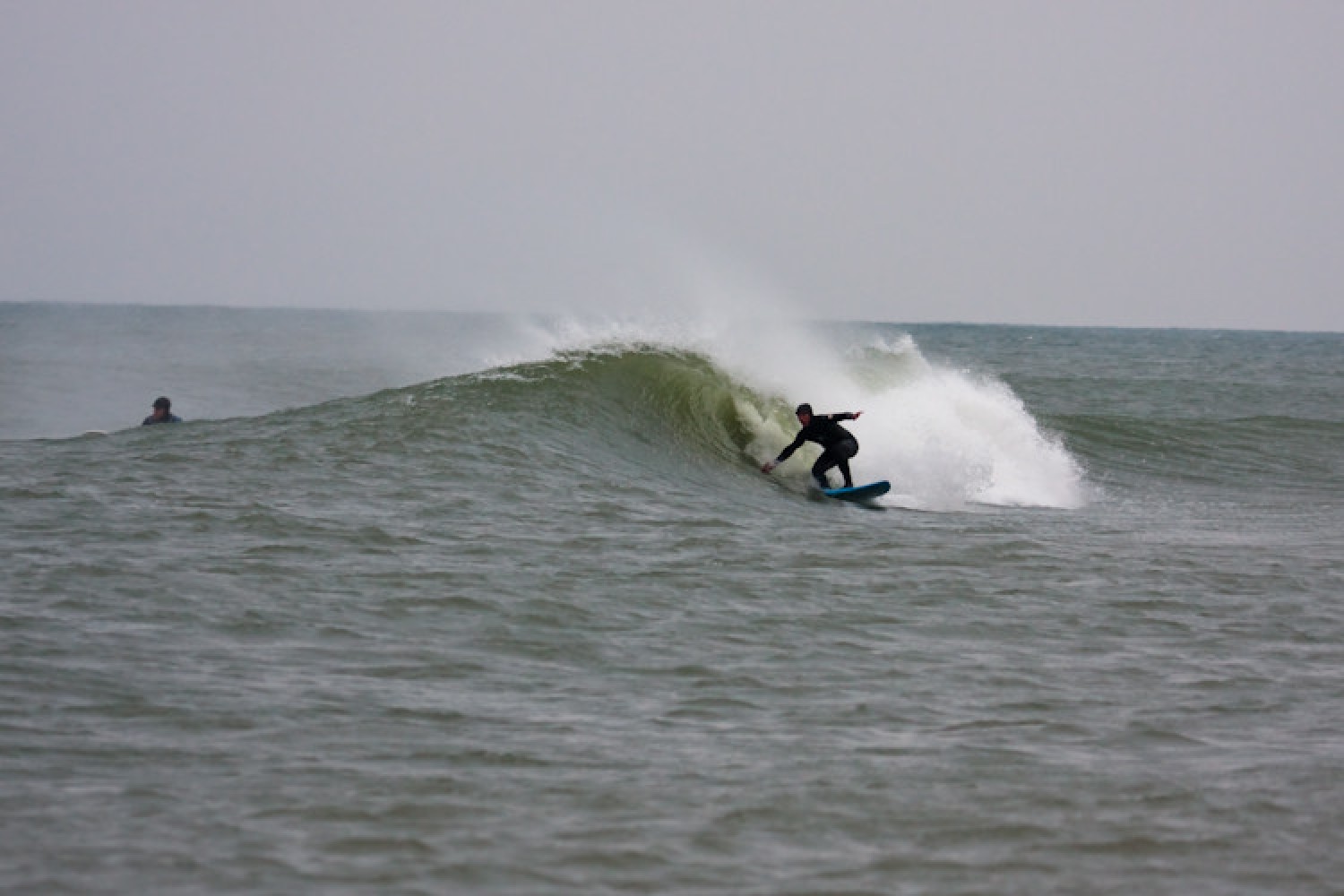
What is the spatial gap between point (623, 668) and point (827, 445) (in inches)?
328

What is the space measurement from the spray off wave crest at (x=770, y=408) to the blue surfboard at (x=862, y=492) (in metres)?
0.47

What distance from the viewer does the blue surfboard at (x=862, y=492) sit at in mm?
14734

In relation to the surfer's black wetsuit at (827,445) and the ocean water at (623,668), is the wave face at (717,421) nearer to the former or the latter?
the ocean water at (623,668)

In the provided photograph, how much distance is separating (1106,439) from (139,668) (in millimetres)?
19155

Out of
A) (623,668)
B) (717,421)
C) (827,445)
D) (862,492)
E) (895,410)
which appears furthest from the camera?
(895,410)

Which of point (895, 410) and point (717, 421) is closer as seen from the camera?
point (717, 421)

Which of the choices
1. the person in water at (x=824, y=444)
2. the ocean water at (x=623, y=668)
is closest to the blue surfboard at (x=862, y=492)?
the ocean water at (x=623, y=668)

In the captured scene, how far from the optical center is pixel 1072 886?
4945 mm

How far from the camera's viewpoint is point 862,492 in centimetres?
1479

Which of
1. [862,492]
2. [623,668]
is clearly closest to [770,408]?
[862,492]

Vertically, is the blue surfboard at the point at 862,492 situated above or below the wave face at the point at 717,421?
below

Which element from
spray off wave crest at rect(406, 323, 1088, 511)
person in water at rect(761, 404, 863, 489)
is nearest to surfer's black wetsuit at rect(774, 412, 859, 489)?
person in water at rect(761, 404, 863, 489)

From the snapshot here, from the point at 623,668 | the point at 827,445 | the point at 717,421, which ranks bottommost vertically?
the point at 623,668

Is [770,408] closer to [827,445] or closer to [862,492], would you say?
[827,445]
